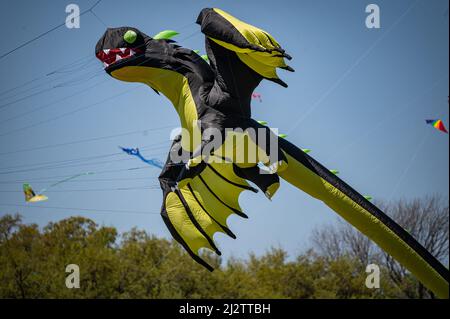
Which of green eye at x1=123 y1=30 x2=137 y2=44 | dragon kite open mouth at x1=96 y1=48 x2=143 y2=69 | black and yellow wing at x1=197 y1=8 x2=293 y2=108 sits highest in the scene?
green eye at x1=123 y1=30 x2=137 y2=44

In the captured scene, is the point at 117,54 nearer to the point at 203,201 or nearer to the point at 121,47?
the point at 121,47

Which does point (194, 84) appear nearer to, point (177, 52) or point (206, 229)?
point (177, 52)

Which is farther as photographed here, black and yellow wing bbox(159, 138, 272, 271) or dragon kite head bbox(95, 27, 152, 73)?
black and yellow wing bbox(159, 138, 272, 271)

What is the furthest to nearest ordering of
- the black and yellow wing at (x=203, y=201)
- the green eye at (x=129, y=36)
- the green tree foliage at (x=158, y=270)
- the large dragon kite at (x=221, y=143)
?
the green tree foliage at (x=158, y=270) → the black and yellow wing at (x=203, y=201) → the green eye at (x=129, y=36) → the large dragon kite at (x=221, y=143)

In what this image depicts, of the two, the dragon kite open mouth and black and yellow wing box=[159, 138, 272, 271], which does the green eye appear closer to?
the dragon kite open mouth

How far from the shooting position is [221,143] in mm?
10156

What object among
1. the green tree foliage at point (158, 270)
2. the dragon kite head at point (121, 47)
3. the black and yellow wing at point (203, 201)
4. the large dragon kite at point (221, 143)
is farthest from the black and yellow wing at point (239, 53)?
the green tree foliage at point (158, 270)

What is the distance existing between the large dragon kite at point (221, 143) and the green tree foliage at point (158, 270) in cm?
1196

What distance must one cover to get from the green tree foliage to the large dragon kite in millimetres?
11958

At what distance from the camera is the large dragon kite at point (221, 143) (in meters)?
10.2

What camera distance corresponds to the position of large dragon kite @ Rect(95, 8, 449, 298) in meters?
10.2

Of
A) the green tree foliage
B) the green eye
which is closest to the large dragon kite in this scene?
the green eye

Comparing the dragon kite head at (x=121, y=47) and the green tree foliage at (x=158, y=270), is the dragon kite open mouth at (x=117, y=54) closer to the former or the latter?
the dragon kite head at (x=121, y=47)
